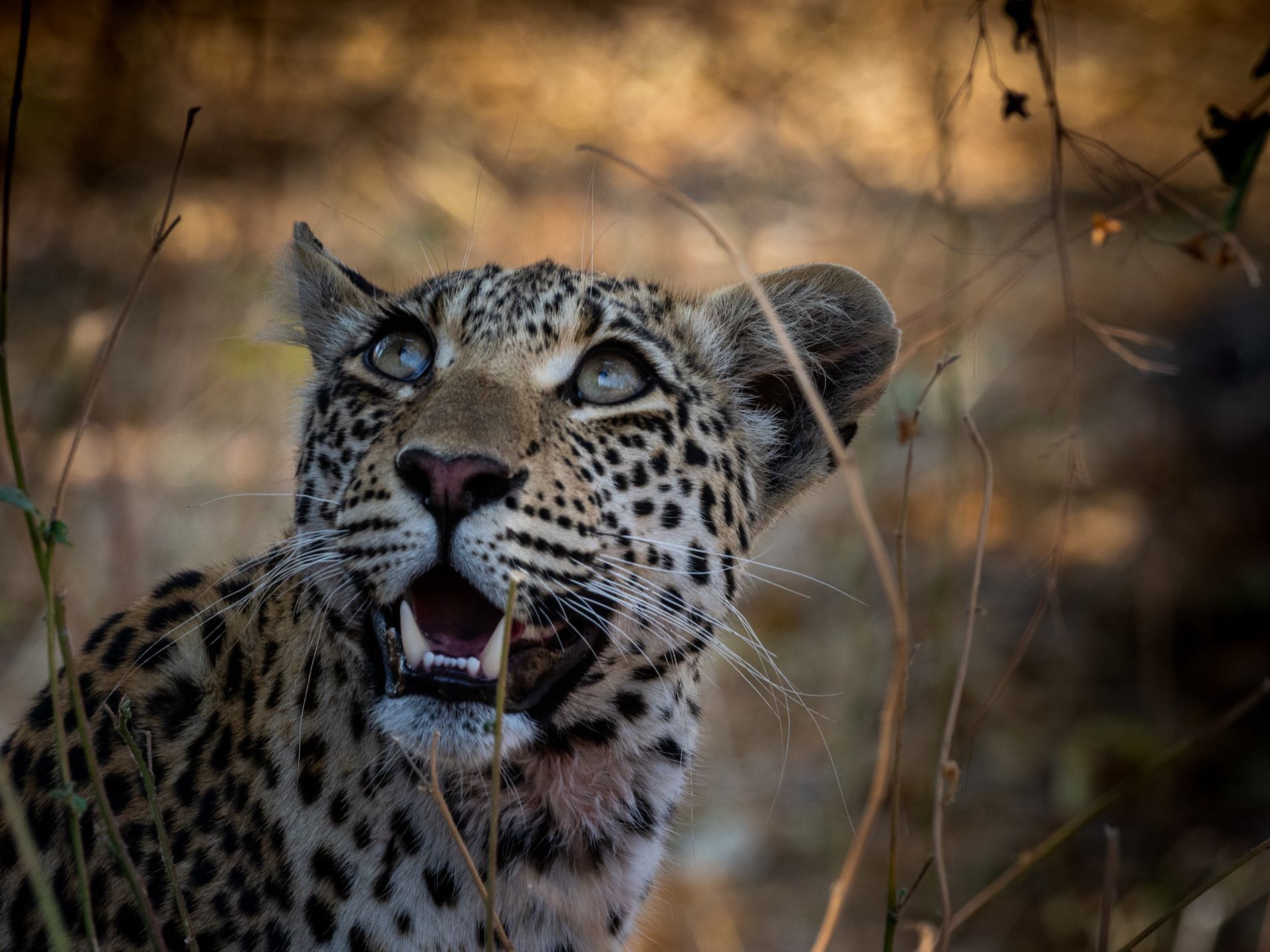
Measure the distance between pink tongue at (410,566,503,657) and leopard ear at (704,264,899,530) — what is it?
126 centimetres

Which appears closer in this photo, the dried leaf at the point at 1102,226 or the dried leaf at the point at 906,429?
the dried leaf at the point at 906,429

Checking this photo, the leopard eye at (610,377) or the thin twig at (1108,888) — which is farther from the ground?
the leopard eye at (610,377)

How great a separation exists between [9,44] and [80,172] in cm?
141

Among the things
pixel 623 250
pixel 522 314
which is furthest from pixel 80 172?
pixel 522 314

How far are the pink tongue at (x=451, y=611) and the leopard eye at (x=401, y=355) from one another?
2.71ft

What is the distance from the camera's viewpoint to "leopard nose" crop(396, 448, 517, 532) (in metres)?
2.83

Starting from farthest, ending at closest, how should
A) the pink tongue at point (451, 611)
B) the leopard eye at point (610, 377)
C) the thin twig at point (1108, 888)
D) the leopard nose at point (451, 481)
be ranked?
the leopard eye at point (610, 377)
the pink tongue at point (451, 611)
the leopard nose at point (451, 481)
the thin twig at point (1108, 888)

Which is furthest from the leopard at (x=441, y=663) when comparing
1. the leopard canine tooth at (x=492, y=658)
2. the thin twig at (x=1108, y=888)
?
the thin twig at (x=1108, y=888)

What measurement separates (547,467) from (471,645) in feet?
1.66

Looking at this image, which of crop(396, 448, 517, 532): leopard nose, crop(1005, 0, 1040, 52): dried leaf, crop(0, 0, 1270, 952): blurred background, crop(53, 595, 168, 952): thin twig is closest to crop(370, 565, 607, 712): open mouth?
crop(396, 448, 517, 532): leopard nose

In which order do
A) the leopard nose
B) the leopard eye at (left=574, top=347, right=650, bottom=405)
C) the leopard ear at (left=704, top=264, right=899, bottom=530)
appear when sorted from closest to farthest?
1. the leopard nose
2. the leopard eye at (left=574, top=347, right=650, bottom=405)
3. the leopard ear at (left=704, top=264, right=899, bottom=530)

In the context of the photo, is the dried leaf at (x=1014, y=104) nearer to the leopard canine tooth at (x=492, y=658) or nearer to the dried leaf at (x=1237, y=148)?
the dried leaf at (x=1237, y=148)

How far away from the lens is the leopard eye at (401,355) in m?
3.61

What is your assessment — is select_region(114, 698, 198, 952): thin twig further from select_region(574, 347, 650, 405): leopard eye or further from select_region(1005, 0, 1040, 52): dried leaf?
select_region(1005, 0, 1040, 52): dried leaf
